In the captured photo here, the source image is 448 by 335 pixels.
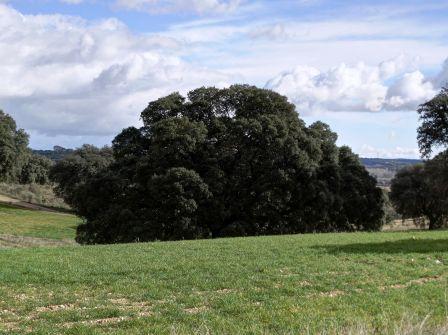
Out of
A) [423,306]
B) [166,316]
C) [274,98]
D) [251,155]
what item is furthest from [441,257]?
[274,98]

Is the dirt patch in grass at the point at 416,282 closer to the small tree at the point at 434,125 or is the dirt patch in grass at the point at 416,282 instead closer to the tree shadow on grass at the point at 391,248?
the tree shadow on grass at the point at 391,248

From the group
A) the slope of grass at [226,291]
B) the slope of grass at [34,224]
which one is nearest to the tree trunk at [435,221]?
the slope of grass at [34,224]

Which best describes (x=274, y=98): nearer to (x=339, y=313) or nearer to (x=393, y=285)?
(x=393, y=285)

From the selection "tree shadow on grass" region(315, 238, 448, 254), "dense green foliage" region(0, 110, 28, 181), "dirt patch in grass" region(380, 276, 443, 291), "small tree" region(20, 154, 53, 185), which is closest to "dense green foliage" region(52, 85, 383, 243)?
"tree shadow on grass" region(315, 238, 448, 254)

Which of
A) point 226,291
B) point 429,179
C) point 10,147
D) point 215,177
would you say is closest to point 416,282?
point 226,291

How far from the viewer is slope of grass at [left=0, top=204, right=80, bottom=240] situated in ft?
161

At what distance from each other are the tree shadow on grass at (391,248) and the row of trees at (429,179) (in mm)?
19888

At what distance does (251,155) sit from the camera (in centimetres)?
3650

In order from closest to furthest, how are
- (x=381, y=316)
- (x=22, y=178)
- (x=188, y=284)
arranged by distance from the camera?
1. (x=381, y=316)
2. (x=188, y=284)
3. (x=22, y=178)

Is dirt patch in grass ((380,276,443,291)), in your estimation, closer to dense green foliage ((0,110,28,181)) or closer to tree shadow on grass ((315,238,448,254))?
tree shadow on grass ((315,238,448,254))

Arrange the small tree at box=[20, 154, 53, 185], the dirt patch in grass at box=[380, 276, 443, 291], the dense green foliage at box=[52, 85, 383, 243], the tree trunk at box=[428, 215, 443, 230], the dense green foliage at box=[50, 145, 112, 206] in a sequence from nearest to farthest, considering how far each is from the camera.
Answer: the dirt patch in grass at box=[380, 276, 443, 291] → the dense green foliage at box=[52, 85, 383, 243] → the tree trunk at box=[428, 215, 443, 230] → the dense green foliage at box=[50, 145, 112, 206] → the small tree at box=[20, 154, 53, 185]

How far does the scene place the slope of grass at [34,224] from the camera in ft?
161

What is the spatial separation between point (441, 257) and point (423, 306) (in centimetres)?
826

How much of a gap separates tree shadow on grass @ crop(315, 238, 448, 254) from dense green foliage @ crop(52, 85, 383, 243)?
14095 mm
